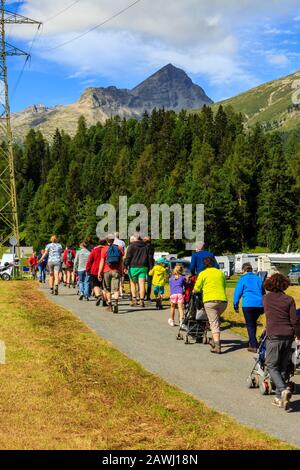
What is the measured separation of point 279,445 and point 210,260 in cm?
613

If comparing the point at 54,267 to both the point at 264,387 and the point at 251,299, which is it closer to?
the point at 251,299

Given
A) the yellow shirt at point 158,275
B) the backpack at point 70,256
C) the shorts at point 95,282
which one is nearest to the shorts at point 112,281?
the yellow shirt at point 158,275

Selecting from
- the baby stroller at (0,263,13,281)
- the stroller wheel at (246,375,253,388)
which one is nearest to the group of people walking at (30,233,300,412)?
the stroller wheel at (246,375,253,388)

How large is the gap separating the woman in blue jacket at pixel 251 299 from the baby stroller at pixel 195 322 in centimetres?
111

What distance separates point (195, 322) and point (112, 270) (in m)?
4.71

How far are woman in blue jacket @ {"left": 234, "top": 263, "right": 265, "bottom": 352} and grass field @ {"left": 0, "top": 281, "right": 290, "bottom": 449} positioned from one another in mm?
2656

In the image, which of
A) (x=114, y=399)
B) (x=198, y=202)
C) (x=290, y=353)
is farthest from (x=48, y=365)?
(x=198, y=202)

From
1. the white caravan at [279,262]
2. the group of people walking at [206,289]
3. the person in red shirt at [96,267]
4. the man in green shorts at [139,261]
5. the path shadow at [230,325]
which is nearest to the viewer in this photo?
the group of people walking at [206,289]

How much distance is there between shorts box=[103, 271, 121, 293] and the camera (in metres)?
17.1

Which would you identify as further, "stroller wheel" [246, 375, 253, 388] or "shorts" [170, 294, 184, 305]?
"shorts" [170, 294, 184, 305]

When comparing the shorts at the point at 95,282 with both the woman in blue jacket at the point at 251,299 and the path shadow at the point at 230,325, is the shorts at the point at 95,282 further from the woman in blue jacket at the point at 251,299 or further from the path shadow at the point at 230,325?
the woman in blue jacket at the point at 251,299

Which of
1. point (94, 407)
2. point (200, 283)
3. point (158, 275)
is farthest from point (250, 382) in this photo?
point (158, 275)

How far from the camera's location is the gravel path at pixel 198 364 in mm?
7750

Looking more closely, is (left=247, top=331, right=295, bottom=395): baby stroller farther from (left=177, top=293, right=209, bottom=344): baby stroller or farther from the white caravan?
the white caravan
